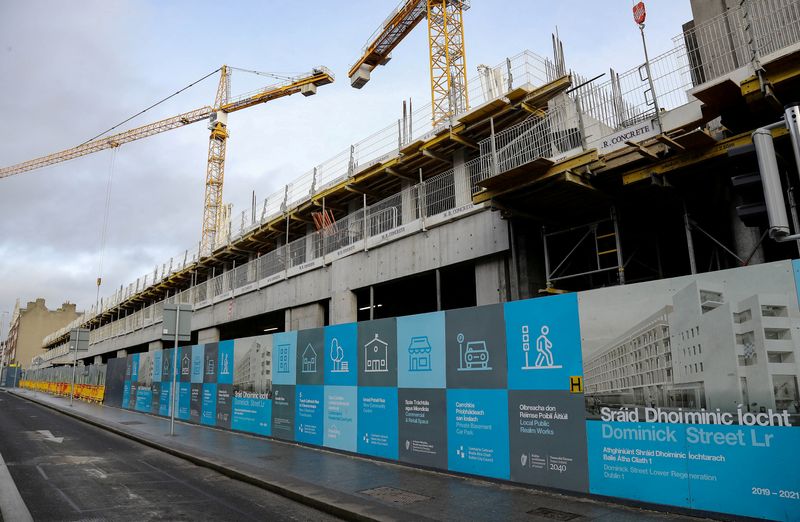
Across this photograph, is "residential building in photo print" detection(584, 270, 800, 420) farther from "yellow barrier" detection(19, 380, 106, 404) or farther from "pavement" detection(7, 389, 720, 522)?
"yellow barrier" detection(19, 380, 106, 404)

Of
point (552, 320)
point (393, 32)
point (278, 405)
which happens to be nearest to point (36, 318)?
point (393, 32)

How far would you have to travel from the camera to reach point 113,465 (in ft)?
37.1

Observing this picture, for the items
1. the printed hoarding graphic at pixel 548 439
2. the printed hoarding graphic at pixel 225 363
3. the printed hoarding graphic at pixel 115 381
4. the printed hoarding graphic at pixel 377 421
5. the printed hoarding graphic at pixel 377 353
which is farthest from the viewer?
the printed hoarding graphic at pixel 115 381

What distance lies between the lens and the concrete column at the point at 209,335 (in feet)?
98.3

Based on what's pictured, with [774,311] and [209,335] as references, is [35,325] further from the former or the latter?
[774,311]

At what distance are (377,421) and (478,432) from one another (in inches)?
111

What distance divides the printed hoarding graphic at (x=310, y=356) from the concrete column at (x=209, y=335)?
17.9m

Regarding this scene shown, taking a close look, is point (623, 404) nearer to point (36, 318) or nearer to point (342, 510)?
point (342, 510)

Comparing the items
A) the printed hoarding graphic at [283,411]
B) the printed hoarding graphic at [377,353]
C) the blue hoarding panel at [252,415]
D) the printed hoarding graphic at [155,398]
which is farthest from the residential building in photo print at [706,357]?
the printed hoarding graphic at [155,398]

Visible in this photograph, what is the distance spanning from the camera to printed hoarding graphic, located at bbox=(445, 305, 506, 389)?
8.66 metres

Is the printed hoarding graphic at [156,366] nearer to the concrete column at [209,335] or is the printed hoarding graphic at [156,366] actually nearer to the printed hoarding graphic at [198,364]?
the concrete column at [209,335]

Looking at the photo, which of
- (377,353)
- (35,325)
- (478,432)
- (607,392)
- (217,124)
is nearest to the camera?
(607,392)

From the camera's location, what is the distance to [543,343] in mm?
7961

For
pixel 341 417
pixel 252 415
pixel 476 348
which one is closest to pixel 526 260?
pixel 476 348
